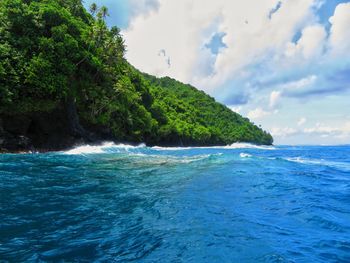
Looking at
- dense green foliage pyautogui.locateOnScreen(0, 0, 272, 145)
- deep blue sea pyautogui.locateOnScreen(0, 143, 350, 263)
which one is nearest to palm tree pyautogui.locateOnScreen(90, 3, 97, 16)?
dense green foliage pyautogui.locateOnScreen(0, 0, 272, 145)

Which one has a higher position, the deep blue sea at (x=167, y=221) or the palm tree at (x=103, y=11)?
the palm tree at (x=103, y=11)

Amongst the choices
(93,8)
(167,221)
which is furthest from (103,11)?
(167,221)

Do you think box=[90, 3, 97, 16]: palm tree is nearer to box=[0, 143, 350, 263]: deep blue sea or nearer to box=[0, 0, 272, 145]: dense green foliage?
box=[0, 0, 272, 145]: dense green foliage

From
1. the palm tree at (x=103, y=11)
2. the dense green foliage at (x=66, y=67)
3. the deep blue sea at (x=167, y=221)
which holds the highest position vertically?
the palm tree at (x=103, y=11)

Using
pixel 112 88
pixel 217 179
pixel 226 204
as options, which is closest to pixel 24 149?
pixel 112 88

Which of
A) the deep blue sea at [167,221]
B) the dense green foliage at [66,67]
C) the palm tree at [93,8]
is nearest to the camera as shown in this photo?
the deep blue sea at [167,221]

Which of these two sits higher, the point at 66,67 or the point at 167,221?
the point at 66,67

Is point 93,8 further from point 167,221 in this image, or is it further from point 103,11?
point 167,221

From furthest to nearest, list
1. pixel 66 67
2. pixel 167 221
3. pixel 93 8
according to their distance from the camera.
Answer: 1. pixel 93 8
2. pixel 66 67
3. pixel 167 221

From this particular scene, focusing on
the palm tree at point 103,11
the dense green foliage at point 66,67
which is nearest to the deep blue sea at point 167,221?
the dense green foliage at point 66,67

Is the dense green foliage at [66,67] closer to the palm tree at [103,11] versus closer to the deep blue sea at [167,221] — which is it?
the palm tree at [103,11]

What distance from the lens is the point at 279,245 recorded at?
216 inches

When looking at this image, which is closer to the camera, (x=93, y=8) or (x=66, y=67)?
(x=66, y=67)

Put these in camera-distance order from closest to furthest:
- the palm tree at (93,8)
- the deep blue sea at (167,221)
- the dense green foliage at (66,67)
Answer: the deep blue sea at (167,221)
the dense green foliage at (66,67)
the palm tree at (93,8)
